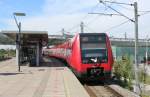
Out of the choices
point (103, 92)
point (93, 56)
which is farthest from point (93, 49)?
point (103, 92)

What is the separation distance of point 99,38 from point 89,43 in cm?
68

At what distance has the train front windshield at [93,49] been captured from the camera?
22.3 meters

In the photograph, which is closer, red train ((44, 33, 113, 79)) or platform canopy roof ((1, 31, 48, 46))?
red train ((44, 33, 113, 79))

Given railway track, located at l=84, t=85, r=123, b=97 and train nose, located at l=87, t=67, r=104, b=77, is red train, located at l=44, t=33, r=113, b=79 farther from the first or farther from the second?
railway track, located at l=84, t=85, r=123, b=97

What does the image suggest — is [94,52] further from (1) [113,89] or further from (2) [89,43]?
(1) [113,89]

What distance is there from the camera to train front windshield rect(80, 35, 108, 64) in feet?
73.3

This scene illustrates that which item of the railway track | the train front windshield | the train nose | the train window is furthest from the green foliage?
the train window

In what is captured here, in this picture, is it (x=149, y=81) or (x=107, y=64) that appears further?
(x=149, y=81)

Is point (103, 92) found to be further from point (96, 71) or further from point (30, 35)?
point (30, 35)

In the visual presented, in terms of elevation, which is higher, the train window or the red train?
the train window

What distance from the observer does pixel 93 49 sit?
22625 mm

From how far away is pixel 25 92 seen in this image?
17.0 meters

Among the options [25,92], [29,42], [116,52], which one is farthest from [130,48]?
[25,92]

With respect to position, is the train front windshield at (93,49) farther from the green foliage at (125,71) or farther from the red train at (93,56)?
the green foliage at (125,71)
